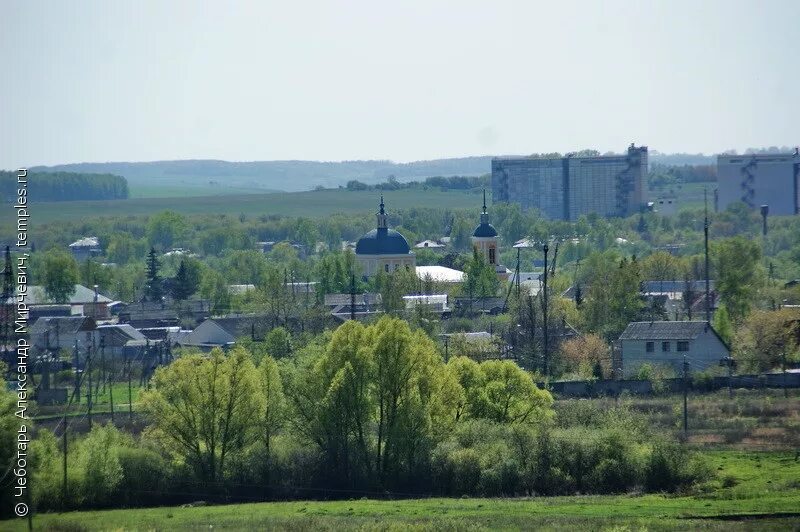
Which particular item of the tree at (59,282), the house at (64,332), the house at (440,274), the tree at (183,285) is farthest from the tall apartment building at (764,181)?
the house at (64,332)

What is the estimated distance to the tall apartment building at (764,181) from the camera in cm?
16800

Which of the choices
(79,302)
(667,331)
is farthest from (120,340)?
(667,331)

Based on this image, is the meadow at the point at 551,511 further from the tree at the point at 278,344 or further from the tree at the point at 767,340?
the tree at the point at 278,344

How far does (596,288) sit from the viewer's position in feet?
237

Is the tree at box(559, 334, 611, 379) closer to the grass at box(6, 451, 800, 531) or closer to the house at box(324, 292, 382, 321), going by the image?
the house at box(324, 292, 382, 321)

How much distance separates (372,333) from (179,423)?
513cm

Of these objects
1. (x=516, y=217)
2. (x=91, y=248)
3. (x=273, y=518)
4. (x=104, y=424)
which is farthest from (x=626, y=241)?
(x=273, y=518)

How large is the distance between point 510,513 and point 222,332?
36.1 metres

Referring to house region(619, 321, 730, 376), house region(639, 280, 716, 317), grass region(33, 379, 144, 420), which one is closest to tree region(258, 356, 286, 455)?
grass region(33, 379, 144, 420)

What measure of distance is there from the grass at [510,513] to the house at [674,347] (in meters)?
17.7

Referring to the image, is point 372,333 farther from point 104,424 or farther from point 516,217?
point 516,217

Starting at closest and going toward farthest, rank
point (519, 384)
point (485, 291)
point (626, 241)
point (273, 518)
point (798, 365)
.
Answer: point (273, 518), point (519, 384), point (798, 365), point (485, 291), point (626, 241)

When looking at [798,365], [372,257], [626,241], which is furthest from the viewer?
[626,241]

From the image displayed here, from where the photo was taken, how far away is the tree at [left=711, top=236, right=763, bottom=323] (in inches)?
2869
